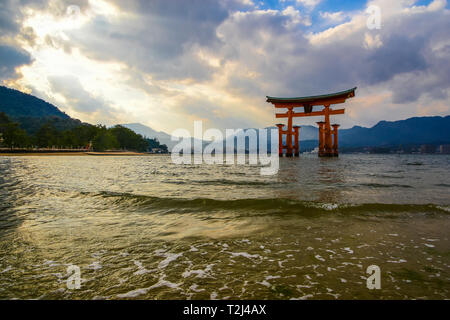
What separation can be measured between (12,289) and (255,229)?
3125 millimetres

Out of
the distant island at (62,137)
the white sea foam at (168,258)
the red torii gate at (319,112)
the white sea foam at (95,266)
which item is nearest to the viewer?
the white sea foam at (95,266)

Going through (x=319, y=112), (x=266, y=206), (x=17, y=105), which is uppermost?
(x=17, y=105)

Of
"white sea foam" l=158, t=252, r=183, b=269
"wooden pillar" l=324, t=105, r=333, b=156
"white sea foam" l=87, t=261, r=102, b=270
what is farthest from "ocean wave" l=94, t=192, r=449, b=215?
"wooden pillar" l=324, t=105, r=333, b=156

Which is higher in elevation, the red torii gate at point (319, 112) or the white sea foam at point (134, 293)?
the red torii gate at point (319, 112)

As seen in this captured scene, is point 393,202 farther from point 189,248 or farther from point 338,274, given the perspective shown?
point 189,248

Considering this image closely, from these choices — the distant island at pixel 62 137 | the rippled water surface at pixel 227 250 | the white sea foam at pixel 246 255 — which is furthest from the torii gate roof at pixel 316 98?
the distant island at pixel 62 137

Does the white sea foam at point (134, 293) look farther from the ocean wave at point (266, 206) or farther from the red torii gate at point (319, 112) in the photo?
the red torii gate at point (319, 112)

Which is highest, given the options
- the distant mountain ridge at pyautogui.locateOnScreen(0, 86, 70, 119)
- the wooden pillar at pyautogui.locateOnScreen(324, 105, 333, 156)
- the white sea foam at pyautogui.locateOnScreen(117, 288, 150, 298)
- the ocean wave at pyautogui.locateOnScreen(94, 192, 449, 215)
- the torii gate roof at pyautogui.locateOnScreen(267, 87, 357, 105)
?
the distant mountain ridge at pyautogui.locateOnScreen(0, 86, 70, 119)

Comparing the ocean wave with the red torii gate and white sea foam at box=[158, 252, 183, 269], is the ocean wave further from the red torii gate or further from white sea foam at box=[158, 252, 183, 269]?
the red torii gate

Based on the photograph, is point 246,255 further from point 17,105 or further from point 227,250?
point 17,105

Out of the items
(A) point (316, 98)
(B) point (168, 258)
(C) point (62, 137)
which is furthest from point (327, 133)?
(C) point (62, 137)

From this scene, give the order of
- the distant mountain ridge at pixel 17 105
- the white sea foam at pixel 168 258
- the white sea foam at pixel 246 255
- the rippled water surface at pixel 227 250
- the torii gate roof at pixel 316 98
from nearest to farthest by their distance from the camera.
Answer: the rippled water surface at pixel 227 250 < the white sea foam at pixel 168 258 < the white sea foam at pixel 246 255 < the torii gate roof at pixel 316 98 < the distant mountain ridge at pixel 17 105

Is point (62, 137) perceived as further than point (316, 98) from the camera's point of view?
Yes
